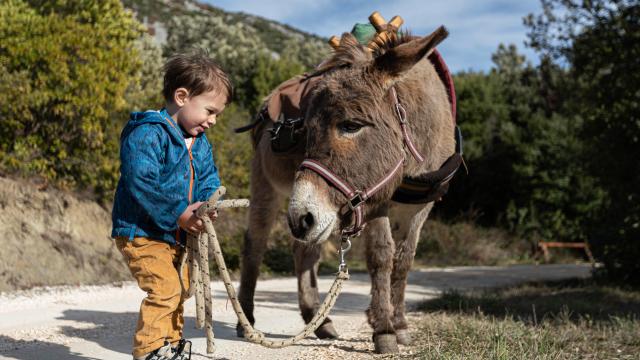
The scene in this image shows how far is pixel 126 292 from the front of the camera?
8.76 meters

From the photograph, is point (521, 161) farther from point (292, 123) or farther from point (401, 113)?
point (401, 113)

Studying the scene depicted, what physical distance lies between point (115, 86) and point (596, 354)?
9.83 metres

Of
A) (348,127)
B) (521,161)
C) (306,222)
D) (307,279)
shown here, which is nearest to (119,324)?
(307,279)

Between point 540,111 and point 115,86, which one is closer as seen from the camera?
point 115,86

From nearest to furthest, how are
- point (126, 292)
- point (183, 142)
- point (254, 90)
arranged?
1. point (183, 142)
2. point (126, 292)
3. point (254, 90)

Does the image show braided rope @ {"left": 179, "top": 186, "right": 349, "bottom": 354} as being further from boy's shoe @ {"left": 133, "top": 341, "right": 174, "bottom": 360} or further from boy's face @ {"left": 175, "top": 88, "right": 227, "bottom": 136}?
boy's face @ {"left": 175, "top": 88, "right": 227, "bottom": 136}

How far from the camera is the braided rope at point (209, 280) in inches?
136

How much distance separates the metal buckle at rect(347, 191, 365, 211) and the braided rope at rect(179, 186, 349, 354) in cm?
37

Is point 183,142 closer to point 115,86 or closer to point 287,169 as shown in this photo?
point 287,169

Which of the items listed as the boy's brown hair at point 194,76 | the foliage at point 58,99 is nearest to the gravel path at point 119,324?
the boy's brown hair at point 194,76

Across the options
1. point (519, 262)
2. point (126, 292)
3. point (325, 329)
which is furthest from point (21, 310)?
point (519, 262)

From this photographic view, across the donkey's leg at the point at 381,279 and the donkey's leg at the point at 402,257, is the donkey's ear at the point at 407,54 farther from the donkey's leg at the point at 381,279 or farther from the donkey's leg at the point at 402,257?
the donkey's leg at the point at 402,257

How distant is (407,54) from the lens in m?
Answer: 3.95

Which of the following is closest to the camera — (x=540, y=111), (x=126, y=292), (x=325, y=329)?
(x=325, y=329)
